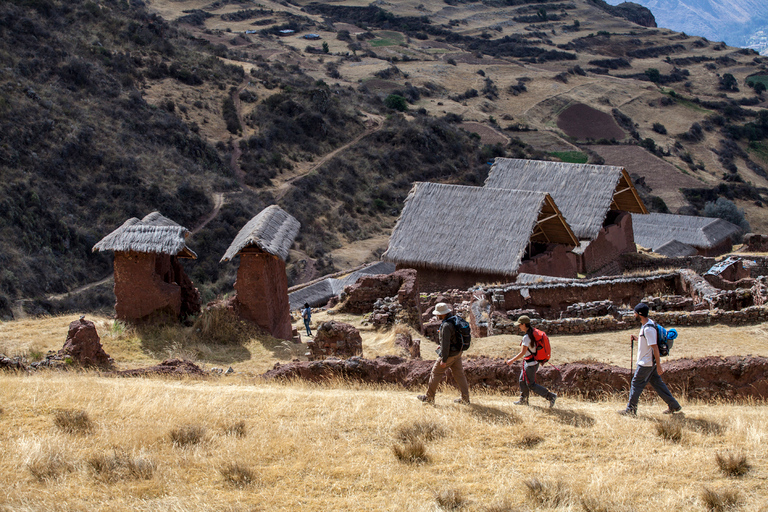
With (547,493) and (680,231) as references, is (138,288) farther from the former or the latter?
(680,231)

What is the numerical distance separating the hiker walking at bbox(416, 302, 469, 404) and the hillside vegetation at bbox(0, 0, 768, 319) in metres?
21.2

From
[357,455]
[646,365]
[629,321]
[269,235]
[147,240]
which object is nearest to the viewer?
[357,455]

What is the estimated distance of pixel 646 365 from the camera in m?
7.29

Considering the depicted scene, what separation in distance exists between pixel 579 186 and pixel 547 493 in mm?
20820

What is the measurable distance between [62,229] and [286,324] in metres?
20.0

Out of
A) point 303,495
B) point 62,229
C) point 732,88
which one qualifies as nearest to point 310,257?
point 62,229

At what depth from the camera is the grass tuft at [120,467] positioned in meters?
6.09

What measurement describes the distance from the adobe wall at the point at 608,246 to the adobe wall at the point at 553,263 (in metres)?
0.56

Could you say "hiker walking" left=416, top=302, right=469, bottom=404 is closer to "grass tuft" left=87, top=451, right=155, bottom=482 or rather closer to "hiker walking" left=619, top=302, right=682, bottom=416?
"hiker walking" left=619, top=302, right=682, bottom=416

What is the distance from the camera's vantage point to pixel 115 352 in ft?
40.5

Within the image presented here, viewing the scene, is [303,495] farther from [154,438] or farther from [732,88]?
[732,88]

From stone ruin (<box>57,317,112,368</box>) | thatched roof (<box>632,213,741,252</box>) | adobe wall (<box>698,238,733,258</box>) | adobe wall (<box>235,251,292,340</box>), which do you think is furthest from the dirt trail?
stone ruin (<box>57,317,112,368</box>)

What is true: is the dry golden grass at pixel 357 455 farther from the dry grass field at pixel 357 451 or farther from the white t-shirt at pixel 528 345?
the white t-shirt at pixel 528 345

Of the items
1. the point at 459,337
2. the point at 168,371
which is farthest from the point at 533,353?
the point at 168,371
